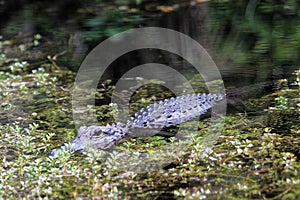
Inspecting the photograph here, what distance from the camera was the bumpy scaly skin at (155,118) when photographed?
305cm

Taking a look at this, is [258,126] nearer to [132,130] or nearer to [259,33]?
[132,130]

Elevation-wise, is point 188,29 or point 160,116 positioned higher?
point 188,29

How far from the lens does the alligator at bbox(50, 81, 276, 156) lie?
10.0 ft

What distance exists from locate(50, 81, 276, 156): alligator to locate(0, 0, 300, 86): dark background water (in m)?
0.34

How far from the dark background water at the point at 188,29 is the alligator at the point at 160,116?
34cm

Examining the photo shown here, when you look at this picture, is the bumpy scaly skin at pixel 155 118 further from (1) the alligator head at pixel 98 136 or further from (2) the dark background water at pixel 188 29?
(2) the dark background water at pixel 188 29

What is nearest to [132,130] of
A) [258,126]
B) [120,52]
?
[258,126]

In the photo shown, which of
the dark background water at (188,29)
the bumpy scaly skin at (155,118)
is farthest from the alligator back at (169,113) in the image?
the dark background water at (188,29)

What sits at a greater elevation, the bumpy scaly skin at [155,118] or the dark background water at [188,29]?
the dark background water at [188,29]

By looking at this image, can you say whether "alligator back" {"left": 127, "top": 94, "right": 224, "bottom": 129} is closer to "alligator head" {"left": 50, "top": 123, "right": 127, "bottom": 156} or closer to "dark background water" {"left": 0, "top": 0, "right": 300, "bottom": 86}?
"alligator head" {"left": 50, "top": 123, "right": 127, "bottom": 156}

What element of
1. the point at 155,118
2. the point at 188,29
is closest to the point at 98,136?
the point at 155,118

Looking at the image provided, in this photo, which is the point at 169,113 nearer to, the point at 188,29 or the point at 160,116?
the point at 160,116

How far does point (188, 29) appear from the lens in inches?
205

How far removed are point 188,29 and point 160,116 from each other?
2.09 metres
